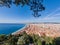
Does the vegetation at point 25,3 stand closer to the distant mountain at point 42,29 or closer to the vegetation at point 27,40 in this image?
the vegetation at point 27,40

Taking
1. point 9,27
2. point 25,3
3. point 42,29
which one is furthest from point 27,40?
point 25,3

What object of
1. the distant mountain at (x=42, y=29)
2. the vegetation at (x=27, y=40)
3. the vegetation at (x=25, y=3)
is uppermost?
the vegetation at (x=25, y=3)

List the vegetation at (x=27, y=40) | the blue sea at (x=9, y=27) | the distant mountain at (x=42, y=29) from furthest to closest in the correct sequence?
the distant mountain at (x=42, y=29), the blue sea at (x=9, y=27), the vegetation at (x=27, y=40)

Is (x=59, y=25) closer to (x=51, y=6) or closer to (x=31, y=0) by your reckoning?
(x=51, y=6)

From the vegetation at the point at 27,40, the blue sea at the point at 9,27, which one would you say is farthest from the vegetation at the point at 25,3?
the blue sea at the point at 9,27

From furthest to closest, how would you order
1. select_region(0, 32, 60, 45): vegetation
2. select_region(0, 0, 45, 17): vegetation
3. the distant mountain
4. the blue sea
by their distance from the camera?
the distant mountain
the blue sea
select_region(0, 32, 60, 45): vegetation
select_region(0, 0, 45, 17): vegetation

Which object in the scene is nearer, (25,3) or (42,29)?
(25,3)

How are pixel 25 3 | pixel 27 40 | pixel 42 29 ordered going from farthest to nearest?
pixel 42 29, pixel 27 40, pixel 25 3

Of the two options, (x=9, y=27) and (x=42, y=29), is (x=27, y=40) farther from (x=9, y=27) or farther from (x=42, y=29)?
(x=42, y=29)

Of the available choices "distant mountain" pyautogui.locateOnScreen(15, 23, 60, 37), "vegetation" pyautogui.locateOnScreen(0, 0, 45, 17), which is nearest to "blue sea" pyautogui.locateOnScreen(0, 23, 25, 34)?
"distant mountain" pyautogui.locateOnScreen(15, 23, 60, 37)

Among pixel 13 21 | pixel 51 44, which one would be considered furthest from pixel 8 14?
pixel 51 44

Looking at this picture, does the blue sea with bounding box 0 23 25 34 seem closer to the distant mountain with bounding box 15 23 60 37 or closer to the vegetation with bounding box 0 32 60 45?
the distant mountain with bounding box 15 23 60 37
